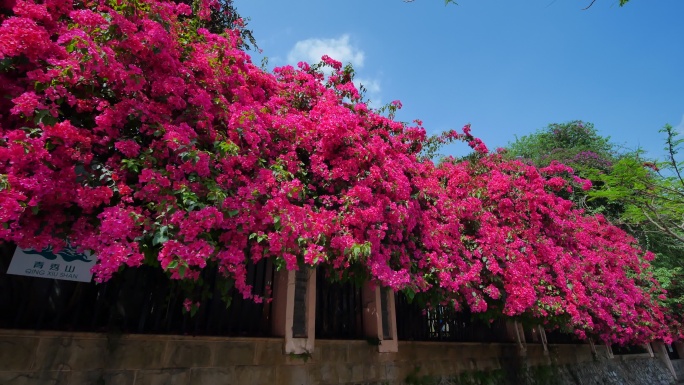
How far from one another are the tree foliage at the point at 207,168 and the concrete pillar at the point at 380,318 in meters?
1.03

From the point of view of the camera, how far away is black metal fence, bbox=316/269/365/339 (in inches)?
231

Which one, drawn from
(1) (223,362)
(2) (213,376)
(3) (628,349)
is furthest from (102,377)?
(3) (628,349)

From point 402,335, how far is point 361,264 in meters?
2.87

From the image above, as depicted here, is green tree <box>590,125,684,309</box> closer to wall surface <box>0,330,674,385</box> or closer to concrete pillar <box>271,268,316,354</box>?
wall surface <box>0,330,674,385</box>

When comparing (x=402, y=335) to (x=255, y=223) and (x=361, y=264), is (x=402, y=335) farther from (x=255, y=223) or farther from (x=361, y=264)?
(x=255, y=223)

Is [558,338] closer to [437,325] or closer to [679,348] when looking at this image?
[437,325]

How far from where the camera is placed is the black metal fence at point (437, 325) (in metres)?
7.19

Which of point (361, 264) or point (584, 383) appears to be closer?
point (361, 264)

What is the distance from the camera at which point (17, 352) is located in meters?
3.27

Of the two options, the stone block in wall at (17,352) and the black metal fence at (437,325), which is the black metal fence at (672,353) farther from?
the stone block in wall at (17,352)

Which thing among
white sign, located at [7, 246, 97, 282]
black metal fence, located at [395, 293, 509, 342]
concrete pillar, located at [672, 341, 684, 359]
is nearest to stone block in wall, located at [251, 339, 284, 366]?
white sign, located at [7, 246, 97, 282]

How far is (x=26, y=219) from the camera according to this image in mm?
2975

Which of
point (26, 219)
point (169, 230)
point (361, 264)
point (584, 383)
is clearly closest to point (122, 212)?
point (169, 230)

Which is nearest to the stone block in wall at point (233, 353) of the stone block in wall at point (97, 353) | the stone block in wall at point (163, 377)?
the stone block in wall at point (163, 377)
